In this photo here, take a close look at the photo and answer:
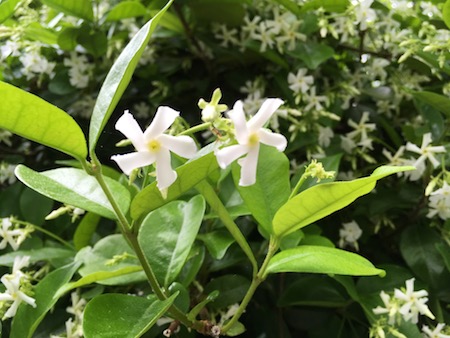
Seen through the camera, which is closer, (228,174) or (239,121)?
(239,121)

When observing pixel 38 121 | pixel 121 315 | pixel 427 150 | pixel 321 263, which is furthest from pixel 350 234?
pixel 38 121

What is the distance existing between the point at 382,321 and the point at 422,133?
0.29m

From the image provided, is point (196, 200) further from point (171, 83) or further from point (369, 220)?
point (171, 83)

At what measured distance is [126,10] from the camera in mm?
869

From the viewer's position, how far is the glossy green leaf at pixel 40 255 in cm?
68

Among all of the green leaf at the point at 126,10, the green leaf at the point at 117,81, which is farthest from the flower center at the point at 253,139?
the green leaf at the point at 126,10

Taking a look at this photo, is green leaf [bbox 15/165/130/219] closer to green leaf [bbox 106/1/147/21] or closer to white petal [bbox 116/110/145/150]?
white petal [bbox 116/110/145/150]

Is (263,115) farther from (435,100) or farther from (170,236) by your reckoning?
(435,100)

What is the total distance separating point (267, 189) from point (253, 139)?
162mm

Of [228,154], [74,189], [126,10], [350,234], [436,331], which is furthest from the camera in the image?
[126,10]

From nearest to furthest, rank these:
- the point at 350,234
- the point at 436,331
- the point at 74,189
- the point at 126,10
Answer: the point at 74,189, the point at 436,331, the point at 350,234, the point at 126,10

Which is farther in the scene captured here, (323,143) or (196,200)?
(323,143)

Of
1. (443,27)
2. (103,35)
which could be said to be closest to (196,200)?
(103,35)

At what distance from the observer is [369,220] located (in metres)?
0.83
